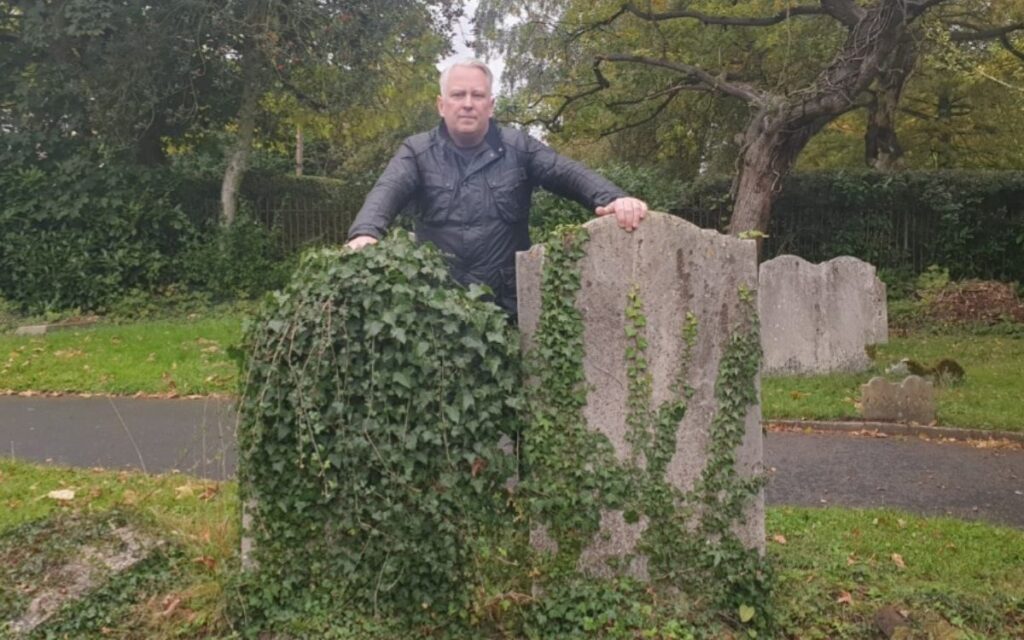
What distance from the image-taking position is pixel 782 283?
32.5 feet

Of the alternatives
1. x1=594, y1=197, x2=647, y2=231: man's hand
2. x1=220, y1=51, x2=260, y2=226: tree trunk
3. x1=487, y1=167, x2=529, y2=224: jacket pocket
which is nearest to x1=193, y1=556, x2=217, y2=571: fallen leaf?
x1=487, y1=167, x2=529, y2=224: jacket pocket

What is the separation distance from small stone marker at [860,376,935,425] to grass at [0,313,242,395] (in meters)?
5.54

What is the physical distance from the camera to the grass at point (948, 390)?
8.06m

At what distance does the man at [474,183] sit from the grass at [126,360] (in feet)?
15.1

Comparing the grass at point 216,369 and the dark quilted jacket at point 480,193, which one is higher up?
the dark quilted jacket at point 480,193

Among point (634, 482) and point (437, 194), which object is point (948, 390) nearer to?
point (634, 482)

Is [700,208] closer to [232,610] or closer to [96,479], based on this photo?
[96,479]

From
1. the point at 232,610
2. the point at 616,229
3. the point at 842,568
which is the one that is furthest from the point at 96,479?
the point at 842,568

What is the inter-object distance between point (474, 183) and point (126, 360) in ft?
26.6

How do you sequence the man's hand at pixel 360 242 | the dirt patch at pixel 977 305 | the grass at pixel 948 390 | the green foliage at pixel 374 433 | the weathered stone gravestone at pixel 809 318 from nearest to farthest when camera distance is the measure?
the green foliage at pixel 374 433 → the man's hand at pixel 360 242 → the grass at pixel 948 390 → the weathered stone gravestone at pixel 809 318 → the dirt patch at pixel 977 305

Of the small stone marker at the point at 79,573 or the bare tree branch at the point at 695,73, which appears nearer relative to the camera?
the small stone marker at the point at 79,573

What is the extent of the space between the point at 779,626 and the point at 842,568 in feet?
2.28

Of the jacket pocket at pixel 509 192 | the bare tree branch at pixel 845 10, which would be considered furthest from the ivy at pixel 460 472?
the bare tree branch at pixel 845 10

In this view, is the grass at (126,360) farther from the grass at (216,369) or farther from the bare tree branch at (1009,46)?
the bare tree branch at (1009,46)
